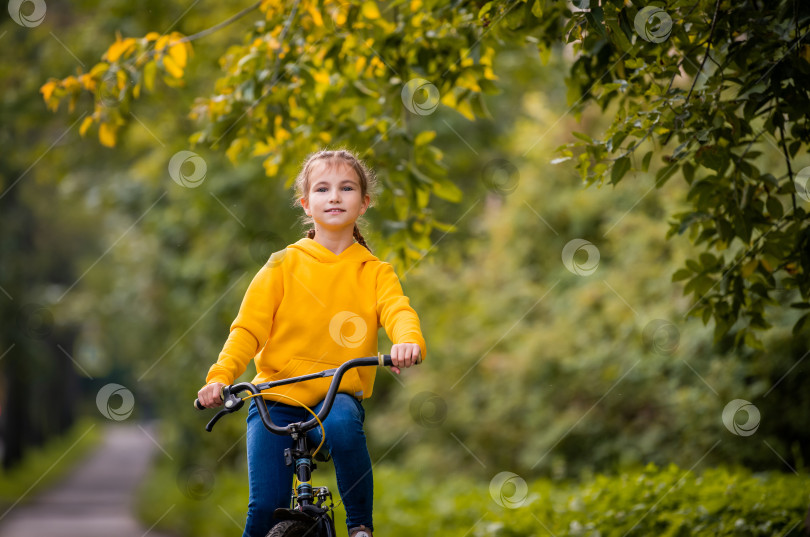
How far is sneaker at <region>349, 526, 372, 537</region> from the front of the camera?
2.98 m

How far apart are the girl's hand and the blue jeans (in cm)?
31

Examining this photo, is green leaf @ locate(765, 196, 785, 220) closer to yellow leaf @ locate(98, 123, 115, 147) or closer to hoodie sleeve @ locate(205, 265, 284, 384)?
hoodie sleeve @ locate(205, 265, 284, 384)

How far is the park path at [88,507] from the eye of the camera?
1362 centimetres

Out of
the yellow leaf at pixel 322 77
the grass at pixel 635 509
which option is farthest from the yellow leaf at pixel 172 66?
the grass at pixel 635 509

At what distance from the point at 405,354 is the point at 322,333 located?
44 cm

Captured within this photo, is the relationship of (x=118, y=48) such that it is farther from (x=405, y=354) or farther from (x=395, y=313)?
(x=405, y=354)

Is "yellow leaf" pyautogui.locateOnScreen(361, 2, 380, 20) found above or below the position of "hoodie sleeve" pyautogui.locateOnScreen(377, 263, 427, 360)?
above

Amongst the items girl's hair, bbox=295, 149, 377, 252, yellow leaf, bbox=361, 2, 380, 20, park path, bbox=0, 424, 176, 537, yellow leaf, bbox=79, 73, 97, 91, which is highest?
park path, bbox=0, 424, 176, 537

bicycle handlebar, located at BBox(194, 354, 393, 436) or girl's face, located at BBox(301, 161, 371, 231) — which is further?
girl's face, located at BBox(301, 161, 371, 231)

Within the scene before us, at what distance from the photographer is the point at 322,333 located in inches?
122

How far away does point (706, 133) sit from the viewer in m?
3.55

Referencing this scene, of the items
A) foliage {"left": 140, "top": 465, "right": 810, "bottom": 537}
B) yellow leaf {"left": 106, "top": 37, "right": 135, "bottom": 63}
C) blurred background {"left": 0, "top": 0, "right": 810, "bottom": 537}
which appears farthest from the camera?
blurred background {"left": 0, "top": 0, "right": 810, "bottom": 537}

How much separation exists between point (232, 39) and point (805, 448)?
839 centimetres

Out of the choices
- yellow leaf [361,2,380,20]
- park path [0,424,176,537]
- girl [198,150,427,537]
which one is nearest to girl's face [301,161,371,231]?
girl [198,150,427,537]
